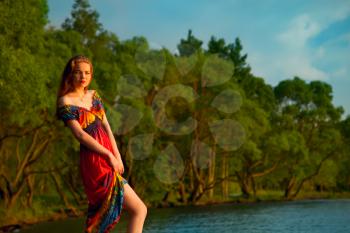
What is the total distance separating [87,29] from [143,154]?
17512 millimetres

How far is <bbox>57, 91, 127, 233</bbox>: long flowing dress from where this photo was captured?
4.59 meters

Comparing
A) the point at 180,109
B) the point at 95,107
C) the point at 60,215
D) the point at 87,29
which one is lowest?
the point at 60,215

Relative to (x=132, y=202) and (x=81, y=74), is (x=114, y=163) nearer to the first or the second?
(x=132, y=202)

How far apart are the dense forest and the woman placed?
1697cm

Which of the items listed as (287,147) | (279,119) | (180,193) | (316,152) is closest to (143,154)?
(180,193)

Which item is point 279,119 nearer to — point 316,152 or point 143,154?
point 316,152

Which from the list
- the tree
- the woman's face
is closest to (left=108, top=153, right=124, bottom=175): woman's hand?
the woman's face

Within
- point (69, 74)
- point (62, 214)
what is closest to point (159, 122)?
point (62, 214)

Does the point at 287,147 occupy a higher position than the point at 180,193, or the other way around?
the point at 287,147

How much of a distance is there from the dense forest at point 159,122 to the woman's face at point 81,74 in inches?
668

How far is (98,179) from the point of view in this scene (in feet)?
15.2

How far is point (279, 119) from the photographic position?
200ft

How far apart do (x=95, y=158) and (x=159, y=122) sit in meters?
41.3

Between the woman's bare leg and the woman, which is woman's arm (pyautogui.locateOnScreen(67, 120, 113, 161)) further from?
the woman's bare leg
